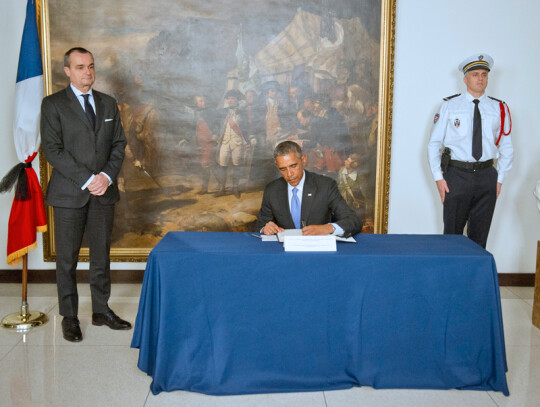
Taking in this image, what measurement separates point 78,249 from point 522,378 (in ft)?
10.2

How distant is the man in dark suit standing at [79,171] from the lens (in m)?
3.89

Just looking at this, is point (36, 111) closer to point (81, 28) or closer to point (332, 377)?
point (81, 28)

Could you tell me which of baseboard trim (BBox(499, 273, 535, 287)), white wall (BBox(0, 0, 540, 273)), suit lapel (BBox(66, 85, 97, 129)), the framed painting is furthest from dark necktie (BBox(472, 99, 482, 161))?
suit lapel (BBox(66, 85, 97, 129))

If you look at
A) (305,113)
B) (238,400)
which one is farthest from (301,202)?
(305,113)

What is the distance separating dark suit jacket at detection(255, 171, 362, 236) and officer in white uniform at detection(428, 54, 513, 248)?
45.1 inches

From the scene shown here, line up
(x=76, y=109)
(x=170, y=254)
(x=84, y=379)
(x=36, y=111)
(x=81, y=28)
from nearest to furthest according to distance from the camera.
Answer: (x=170, y=254) < (x=84, y=379) < (x=76, y=109) < (x=36, y=111) < (x=81, y=28)

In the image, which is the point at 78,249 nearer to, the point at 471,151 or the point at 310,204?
the point at 310,204

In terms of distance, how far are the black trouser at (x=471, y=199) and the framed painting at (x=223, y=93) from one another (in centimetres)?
78

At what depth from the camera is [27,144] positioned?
4191 mm

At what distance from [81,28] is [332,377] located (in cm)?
364

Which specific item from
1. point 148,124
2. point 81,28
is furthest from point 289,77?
point 81,28

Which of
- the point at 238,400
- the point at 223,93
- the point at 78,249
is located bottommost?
the point at 238,400

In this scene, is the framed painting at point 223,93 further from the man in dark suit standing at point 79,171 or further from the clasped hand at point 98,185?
the clasped hand at point 98,185

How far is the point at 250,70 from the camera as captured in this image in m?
4.98
